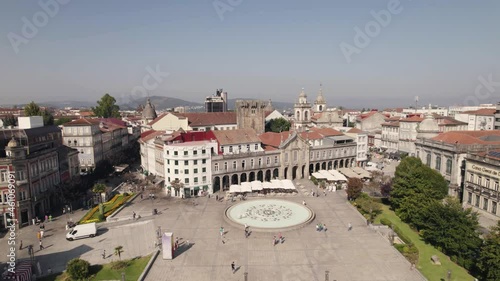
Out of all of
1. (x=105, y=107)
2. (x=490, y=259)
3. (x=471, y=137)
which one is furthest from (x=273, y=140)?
(x=105, y=107)

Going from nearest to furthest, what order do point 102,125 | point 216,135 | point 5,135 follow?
point 5,135
point 216,135
point 102,125

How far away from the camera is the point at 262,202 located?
2277 inches

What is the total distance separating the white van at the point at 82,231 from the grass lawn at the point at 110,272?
8.59m

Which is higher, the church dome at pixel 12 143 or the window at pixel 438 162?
the church dome at pixel 12 143

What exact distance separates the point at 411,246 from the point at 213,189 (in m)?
37.3

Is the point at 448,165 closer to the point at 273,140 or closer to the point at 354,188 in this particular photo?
the point at 354,188

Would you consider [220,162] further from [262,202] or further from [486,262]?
[486,262]

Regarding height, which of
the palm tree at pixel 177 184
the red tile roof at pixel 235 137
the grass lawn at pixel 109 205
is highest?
the red tile roof at pixel 235 137

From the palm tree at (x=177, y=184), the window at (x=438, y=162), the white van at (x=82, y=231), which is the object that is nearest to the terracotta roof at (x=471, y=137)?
the window at (x=438, y=162)

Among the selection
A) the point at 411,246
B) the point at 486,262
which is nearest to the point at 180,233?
the point at 411,246

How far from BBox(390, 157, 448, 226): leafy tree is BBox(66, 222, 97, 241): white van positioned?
43.2 metres

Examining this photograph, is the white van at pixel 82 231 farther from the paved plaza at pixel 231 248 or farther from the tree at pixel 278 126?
the tree at pixel 278 126

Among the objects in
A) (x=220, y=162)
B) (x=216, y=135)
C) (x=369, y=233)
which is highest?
(x=216, y=135)

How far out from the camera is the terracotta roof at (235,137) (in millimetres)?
69656
